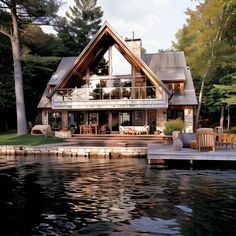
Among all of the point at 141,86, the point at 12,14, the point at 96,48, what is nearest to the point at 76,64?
the point at 96,48

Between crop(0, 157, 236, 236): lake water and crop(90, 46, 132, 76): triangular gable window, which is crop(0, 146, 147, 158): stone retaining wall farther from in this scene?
crop(90, 46, 132, 76): triangular gable window

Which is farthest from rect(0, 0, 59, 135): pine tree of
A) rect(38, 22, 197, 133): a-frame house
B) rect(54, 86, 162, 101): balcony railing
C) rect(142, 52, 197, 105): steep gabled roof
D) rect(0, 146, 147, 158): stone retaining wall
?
rect(142, 52, 197, 105): steep gabled roof

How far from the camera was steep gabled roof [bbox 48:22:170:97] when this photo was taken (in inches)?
876

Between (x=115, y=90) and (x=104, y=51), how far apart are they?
3.57m

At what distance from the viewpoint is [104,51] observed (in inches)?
981

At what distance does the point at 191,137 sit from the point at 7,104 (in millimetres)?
18592

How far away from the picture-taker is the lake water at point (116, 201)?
633cm

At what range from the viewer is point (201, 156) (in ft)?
42.2

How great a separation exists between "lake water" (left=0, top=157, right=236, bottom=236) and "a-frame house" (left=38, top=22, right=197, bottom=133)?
10239 millimetres

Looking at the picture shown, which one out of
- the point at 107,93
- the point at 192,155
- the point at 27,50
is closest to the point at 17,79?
the point at 27,50

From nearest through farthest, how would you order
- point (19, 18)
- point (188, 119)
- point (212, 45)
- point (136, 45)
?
point (188, 119) < point (136, 45) < point (19, 18) < point (212, 45)

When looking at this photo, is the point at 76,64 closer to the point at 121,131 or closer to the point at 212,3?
the point at 121,131

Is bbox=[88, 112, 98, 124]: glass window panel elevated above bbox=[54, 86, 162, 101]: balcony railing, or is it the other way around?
bbox=[54, 86, 162, 101]: balcony railing

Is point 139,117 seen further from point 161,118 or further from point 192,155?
point 192,155
